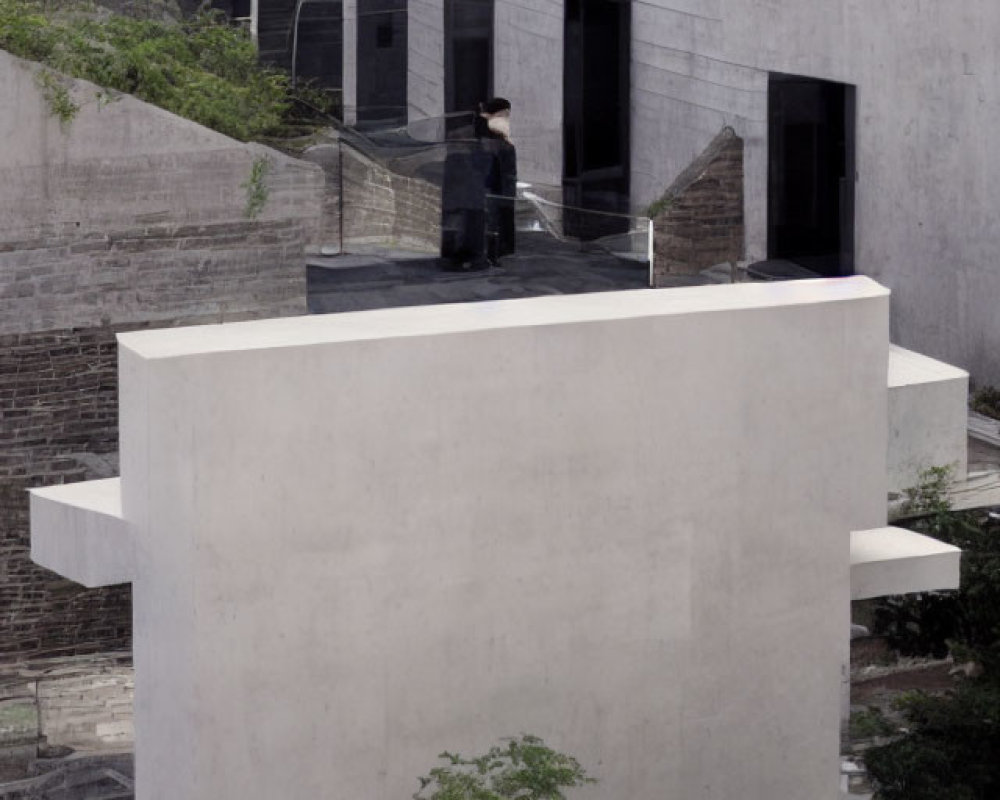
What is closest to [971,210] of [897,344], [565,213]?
[897,344]

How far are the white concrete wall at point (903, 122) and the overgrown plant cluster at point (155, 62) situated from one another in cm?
444

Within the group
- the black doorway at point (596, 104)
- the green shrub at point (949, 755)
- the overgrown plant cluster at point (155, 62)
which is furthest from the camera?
the black doorway at point (596, 104)

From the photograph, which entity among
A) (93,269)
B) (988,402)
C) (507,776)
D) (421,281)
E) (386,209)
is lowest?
(507,776)

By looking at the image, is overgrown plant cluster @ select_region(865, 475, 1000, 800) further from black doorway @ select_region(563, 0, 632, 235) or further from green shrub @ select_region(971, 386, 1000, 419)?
black doorway @ select_region(563, 0, 632, 235)

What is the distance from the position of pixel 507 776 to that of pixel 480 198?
8.45m

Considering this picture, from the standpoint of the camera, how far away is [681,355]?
10.2m

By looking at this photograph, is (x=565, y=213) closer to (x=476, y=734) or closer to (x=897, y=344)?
(x=897, y=344)

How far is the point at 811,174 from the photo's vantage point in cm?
1942

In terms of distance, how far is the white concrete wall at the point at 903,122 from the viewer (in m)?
17.6

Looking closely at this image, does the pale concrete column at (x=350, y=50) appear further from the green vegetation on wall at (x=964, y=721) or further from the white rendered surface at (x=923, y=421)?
the green vegetation on wall at (x=964, y=721)

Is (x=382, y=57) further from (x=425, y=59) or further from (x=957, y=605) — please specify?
(x=957, y=605)

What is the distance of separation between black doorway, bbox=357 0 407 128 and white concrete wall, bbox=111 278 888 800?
13607 millimetres

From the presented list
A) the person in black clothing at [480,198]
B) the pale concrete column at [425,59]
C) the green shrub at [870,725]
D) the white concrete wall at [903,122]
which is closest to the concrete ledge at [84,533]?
the green shrub at [870,725]

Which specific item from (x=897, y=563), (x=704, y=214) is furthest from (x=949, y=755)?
(x=704, y=214)
